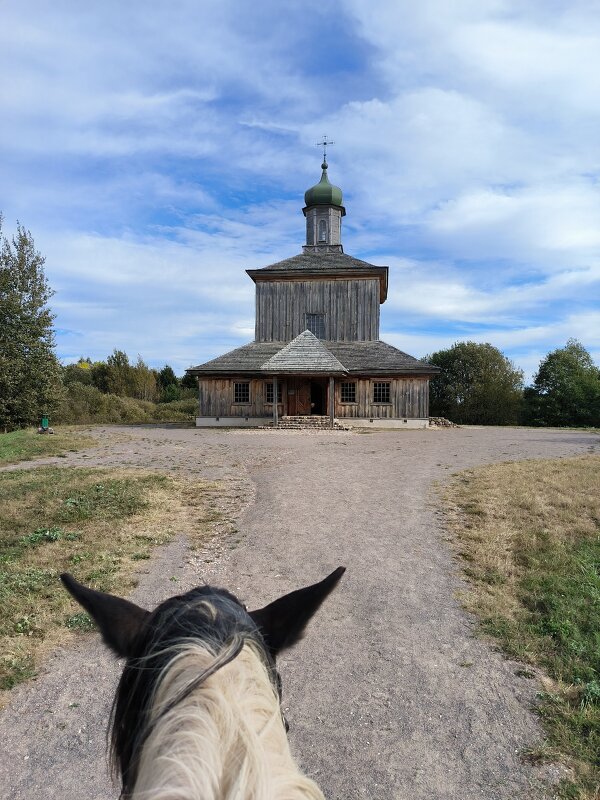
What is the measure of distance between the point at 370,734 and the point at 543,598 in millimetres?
3240

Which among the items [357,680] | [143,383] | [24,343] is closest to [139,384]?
[143,383]

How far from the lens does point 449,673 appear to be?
15.3 feet

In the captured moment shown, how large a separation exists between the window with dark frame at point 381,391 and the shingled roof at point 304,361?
10.0 feet

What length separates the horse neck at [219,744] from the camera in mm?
1042

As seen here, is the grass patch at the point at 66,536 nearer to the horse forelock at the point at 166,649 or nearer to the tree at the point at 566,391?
the horse forelock at the point at 166,649

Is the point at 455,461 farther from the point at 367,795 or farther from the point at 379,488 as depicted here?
the point at 367,795

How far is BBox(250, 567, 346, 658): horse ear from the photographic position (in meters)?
1.68

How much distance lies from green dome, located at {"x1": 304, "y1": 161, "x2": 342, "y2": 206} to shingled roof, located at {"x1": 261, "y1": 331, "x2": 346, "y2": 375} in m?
12.5

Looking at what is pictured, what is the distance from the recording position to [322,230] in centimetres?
3650

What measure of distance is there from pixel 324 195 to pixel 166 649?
37.4 m

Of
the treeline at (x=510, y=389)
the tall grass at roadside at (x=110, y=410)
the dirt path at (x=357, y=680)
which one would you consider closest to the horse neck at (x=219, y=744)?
the dirt path at (x=357, y=680)

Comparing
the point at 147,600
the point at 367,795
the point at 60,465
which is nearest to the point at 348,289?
the point at 60,465

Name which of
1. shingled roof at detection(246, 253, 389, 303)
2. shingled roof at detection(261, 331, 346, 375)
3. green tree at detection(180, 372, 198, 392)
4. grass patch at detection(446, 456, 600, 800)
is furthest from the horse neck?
green tree at detection(180, 372, 198, 392)

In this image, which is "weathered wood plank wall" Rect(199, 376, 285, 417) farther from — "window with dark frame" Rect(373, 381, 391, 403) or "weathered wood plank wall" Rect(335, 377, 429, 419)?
"window with dark frame" Rect(373, 381, 391, 403)
